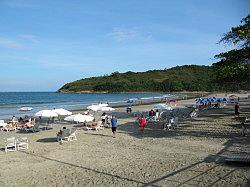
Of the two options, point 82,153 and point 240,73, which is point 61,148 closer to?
point 82,153

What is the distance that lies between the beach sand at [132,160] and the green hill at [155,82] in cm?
12260

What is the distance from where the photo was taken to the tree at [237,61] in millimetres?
24300

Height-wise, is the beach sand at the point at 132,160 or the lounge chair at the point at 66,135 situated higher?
the lounge chair at the point at 66,135

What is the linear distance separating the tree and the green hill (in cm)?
11417

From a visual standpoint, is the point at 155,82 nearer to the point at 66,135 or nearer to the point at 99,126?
the point at 99,126

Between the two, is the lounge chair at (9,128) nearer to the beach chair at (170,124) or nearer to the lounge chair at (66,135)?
the lounge chair at (66,135)

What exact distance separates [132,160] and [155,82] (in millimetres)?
154210

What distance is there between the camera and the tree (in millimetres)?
24300

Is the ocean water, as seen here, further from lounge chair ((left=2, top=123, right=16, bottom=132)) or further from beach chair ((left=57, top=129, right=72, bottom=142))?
beach chair ((left=57, top=129, right=72, bottom=142))

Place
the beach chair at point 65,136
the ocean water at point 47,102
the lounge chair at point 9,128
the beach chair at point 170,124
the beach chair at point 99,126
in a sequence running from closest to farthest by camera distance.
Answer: the beach chair at point 65,136
the beach chair at point 170,124
the beach chair at point 99,126
the lounge chair at point 9,128
the ocean water at point 47,102

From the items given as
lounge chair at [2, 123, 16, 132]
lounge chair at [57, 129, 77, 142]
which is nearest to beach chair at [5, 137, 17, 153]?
lounge chair at [57, 129, 77, 142]

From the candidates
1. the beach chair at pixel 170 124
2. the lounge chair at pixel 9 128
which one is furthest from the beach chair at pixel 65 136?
the lounge chair at pixel 9 128

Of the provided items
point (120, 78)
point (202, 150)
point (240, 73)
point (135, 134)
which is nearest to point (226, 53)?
point (240, 73)

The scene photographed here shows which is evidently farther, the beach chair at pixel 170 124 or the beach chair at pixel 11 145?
the beach chair at pixel 170 124
